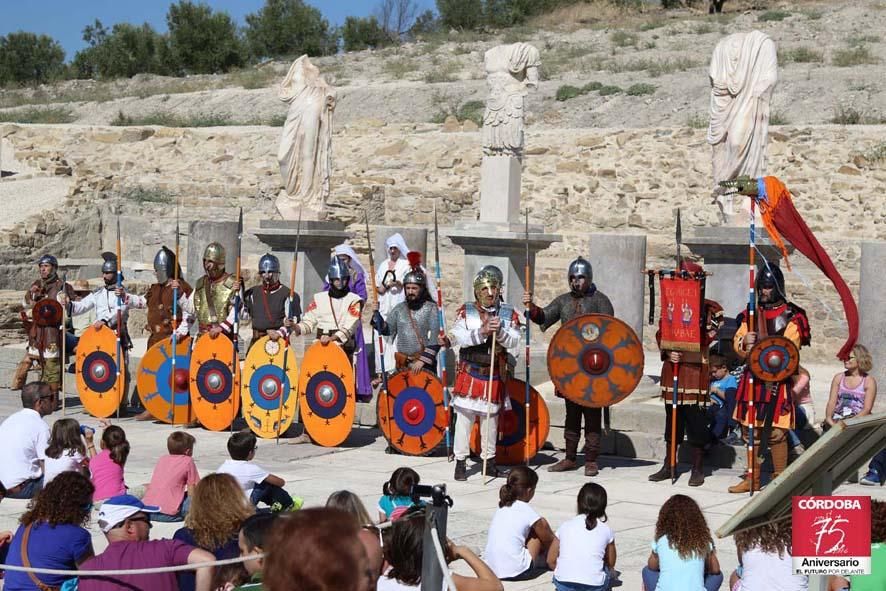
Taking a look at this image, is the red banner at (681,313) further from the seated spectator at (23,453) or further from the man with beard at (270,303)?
the seated spectator at (23,453)

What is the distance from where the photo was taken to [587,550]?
7.20m

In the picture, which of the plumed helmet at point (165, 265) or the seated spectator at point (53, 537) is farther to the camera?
the plumed helmet at point (165, 265)

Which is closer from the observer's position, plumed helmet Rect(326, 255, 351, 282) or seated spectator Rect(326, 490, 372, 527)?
seated spectator Rect(326, 490, 372, 527)

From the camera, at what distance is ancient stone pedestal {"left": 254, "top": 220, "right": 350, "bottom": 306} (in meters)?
14.8

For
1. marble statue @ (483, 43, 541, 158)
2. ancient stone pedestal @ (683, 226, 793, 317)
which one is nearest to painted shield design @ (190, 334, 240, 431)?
marble statue @ (483, 43, 541, 158)

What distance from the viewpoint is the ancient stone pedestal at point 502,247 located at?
12781 mm

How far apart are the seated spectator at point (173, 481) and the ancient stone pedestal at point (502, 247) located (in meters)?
4.98

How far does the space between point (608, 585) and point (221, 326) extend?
630 centimetres

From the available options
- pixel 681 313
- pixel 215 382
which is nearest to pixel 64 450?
pixel 215 382

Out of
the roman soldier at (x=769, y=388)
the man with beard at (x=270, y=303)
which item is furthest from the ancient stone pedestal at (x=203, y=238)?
the roman soldier at (x=769, y=388)

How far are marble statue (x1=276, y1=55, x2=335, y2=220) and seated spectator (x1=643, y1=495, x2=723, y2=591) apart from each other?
892 cm

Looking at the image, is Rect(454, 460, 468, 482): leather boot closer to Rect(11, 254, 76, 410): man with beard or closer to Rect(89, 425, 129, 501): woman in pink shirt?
Rect(89, 425, 129, 501): woman in pink shirt

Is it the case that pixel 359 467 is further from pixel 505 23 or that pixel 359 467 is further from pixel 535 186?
pixel 505 23

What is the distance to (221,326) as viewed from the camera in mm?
12781
